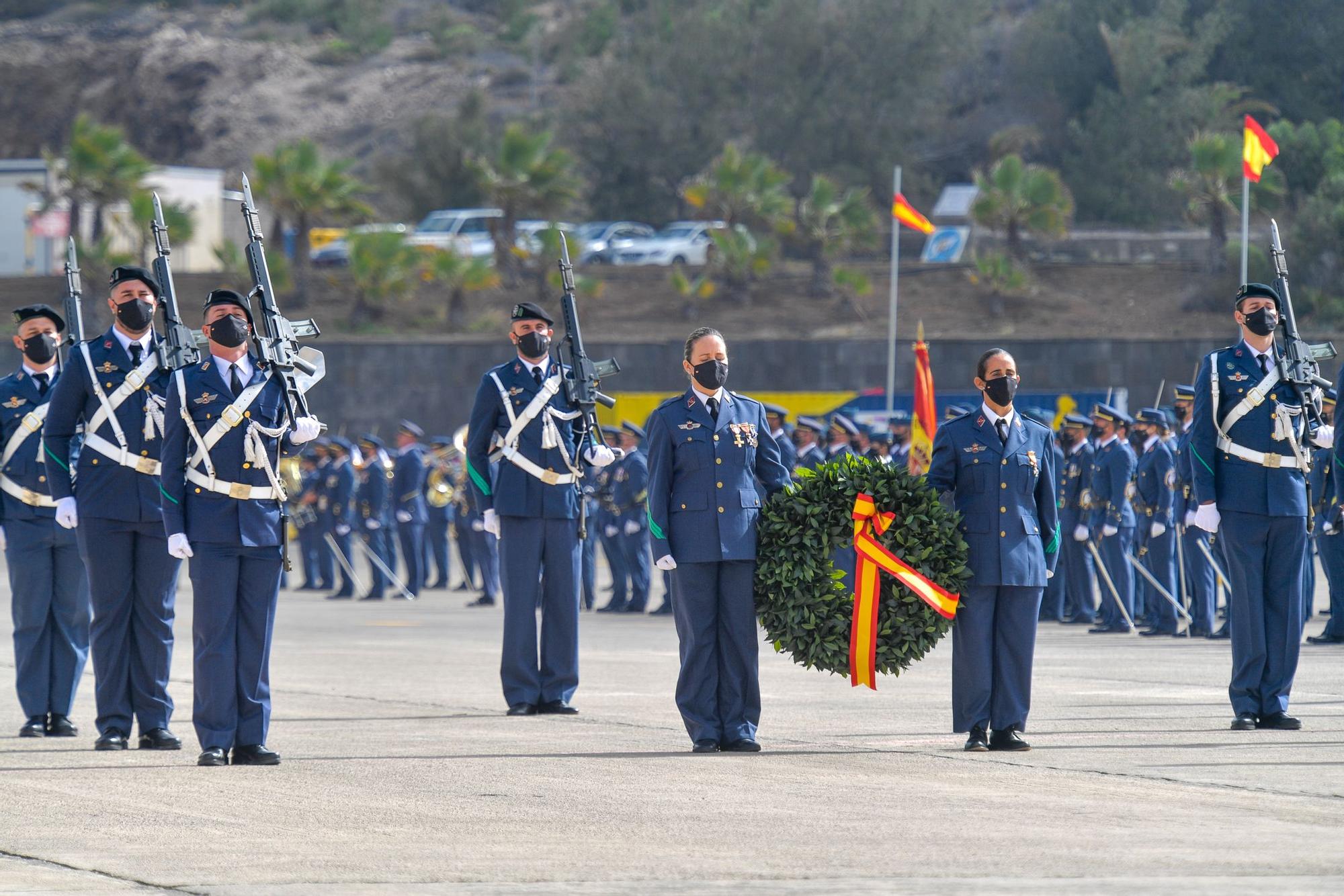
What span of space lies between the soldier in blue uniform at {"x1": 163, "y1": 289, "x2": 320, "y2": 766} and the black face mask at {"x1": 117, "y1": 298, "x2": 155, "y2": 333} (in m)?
0.73

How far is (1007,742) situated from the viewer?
9.11 m

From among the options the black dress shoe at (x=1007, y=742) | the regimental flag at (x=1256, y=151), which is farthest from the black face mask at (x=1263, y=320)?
the regimental flag at (x=1256, y=151)

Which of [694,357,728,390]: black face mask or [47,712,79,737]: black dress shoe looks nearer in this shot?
[694,357,728,390]: black face mask

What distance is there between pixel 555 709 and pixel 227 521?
110 inches

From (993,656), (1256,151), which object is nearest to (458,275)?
(1256,151)

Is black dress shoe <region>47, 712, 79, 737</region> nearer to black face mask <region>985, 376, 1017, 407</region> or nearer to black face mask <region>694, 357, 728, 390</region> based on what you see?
black face mask <region>694, 357, 728, 390</region>

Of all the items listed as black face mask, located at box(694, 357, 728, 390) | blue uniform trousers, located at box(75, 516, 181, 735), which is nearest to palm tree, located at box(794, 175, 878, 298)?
black face mask, located at box(694, 357, 728, 390)

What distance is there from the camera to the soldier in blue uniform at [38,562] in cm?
1037

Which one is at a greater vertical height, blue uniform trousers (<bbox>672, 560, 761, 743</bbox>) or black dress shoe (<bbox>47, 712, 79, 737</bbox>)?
blue uniform trousers (<bbox>672, 560, 761, 743</bbox>)

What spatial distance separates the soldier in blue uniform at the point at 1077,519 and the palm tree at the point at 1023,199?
69.3 ft

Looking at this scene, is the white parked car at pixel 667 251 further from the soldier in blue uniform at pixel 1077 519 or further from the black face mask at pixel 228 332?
the black face mask at pixel 228 332

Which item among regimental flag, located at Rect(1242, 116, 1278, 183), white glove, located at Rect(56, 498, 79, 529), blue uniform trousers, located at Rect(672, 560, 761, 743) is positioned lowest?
blue uniform trousers, located at Rect(672, 560, 761, 743)

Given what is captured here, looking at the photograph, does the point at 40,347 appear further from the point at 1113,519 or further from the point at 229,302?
the point at 1113,519

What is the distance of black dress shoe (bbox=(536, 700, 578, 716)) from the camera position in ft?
36.4
